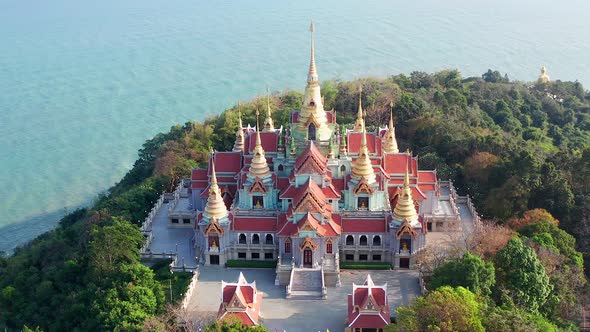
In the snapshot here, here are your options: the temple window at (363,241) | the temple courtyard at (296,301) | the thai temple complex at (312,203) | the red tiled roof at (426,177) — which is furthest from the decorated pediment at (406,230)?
the red tiled roof at (426,177)

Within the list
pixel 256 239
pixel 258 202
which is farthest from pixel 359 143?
pixel 256 239

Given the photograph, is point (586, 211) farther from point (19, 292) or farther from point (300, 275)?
point (19, 292)

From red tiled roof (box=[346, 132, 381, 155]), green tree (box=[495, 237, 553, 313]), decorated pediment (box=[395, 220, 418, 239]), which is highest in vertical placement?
red tiled roof (box=[346, 132, 381, 155])

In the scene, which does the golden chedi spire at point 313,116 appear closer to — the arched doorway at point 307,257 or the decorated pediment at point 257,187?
the decorated pediment at point 257,187

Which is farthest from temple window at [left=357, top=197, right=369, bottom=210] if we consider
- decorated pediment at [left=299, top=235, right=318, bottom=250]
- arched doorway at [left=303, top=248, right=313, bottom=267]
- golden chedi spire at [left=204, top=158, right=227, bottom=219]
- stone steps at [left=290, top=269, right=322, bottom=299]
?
golden chedi spire at [left=204, top=158, right=227, bottom=219]

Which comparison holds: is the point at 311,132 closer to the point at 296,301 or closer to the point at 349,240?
the point at 349,240

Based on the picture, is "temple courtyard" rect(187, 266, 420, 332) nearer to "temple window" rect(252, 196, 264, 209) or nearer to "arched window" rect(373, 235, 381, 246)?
"arched window" rect(373, 235, 381, 246)

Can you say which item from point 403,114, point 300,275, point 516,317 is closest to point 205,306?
point 300,275
